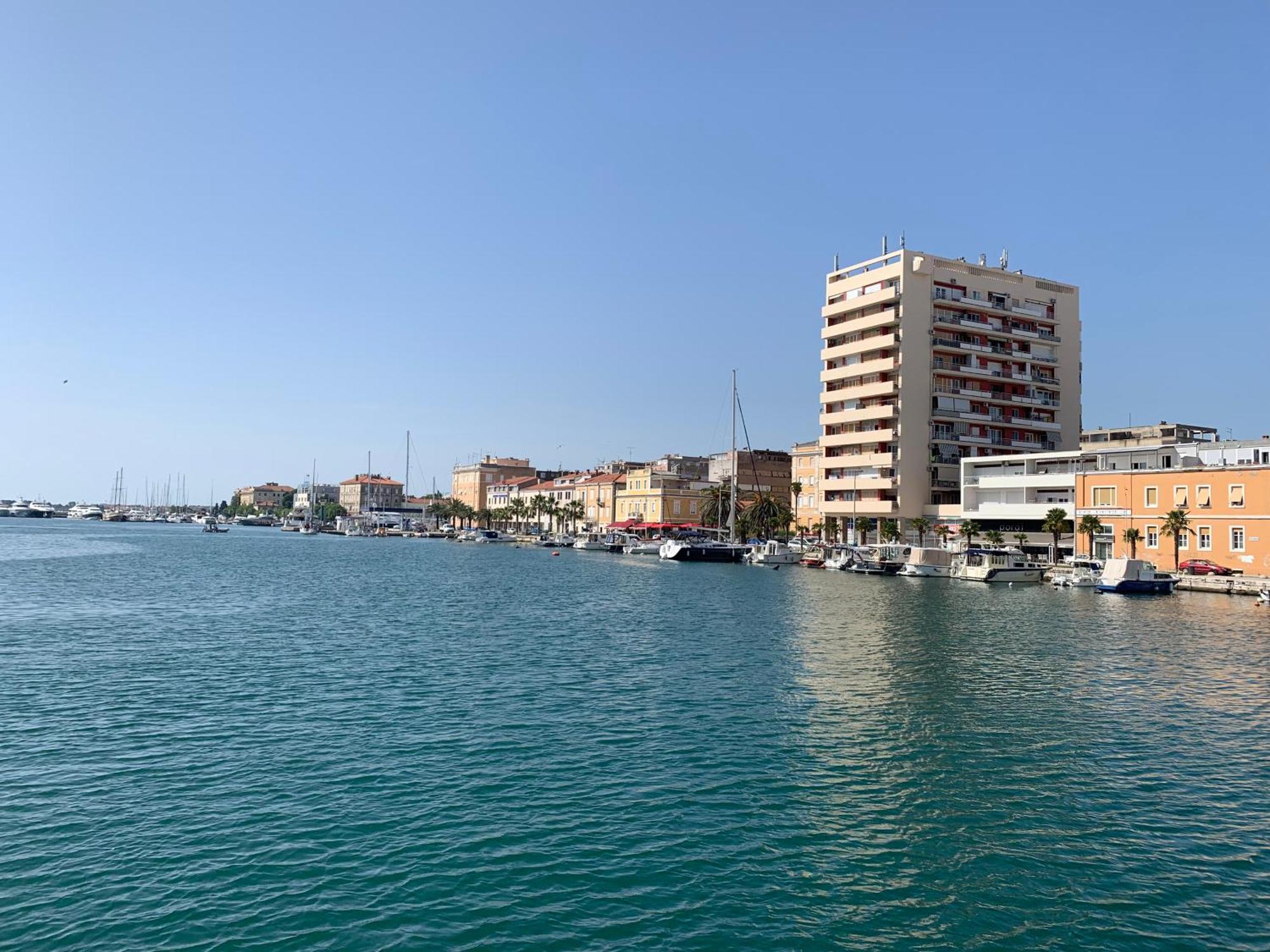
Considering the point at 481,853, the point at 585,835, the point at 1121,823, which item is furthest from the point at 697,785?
the point at 1121,823

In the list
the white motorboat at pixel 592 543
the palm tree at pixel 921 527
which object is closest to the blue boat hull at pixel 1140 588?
the palm tree at pixel 921 527

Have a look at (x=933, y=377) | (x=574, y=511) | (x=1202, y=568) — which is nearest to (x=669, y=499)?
(x=574, y=511)

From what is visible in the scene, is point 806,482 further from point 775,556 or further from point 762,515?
point 775,556

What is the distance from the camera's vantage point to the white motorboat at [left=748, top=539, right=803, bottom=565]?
10350 cm

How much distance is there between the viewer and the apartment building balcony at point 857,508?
10169 cm

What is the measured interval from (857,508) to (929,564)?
19284mm

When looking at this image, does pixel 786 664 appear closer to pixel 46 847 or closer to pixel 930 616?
pixel 930 616

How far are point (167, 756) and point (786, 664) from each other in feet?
67.9

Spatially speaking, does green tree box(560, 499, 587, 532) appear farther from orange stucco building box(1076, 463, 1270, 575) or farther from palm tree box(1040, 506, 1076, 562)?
orange stucco building box(1076, 463, 1270, 575)

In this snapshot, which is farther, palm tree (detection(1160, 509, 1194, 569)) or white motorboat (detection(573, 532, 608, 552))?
white motorboat (detection(573, 532, 608, 552))

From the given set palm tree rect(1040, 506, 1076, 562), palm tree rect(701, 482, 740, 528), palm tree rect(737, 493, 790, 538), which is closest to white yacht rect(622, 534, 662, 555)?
palm tree rect(701, 482, 740, 528)

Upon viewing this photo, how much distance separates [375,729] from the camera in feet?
71.7

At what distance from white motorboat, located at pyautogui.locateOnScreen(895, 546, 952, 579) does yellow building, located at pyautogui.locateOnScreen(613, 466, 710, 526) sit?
215ft

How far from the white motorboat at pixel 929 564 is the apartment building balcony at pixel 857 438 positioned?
18.9m
